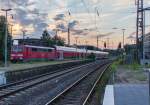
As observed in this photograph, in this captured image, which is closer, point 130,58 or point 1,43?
point 130,58

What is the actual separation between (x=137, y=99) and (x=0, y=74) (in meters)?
15.3

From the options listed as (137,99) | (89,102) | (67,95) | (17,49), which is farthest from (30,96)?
(17,49)

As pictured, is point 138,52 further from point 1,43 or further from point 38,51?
point 1,43

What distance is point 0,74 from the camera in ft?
102

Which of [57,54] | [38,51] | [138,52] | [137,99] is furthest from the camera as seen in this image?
[57,54]

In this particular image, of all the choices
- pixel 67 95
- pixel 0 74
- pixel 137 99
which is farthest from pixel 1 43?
pixel 137 99

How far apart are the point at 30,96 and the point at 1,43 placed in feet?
221

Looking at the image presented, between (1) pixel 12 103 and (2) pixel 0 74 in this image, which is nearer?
(1) pixel 12 103

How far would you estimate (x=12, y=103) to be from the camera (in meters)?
19.4

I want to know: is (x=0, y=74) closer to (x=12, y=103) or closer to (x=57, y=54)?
(x=12, y=103)

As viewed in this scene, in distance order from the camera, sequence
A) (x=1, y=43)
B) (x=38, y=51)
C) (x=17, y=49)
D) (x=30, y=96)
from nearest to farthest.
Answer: (x=30, y=96), (x=17, y=49), (x=38, y=51), (x=1, y=43)

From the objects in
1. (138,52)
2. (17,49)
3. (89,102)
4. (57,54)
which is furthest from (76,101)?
(57,54)

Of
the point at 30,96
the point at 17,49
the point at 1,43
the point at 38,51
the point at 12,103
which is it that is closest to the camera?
the point at 12,103

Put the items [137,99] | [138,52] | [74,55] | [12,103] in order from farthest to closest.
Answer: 1. [74,55]
2. [138,52]
3. [12,103]
4. [137,99]
